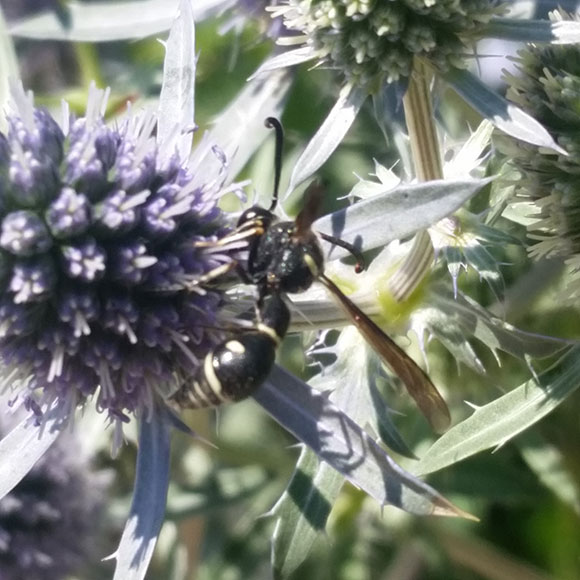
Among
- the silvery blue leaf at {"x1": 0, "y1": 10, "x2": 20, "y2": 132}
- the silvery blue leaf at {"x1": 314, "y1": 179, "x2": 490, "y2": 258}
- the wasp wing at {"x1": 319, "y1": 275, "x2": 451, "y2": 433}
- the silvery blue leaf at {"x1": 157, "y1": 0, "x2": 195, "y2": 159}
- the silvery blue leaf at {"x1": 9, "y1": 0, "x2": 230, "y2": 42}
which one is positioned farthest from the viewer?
the silvery blue leaf at {"x1": 9, "y1": 0, "x2": 230, "y2": 42}

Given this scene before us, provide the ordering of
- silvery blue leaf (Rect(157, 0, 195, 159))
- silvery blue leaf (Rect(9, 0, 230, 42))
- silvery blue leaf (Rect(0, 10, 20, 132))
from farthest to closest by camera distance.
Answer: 1. silvery blue leaf (Rect(9, 0, 230, 42))
2. silvery blue leaf (Rect(0, 10, 20, 132))
3. silvery blue leaf (Rect(157, 0, 195, 159))

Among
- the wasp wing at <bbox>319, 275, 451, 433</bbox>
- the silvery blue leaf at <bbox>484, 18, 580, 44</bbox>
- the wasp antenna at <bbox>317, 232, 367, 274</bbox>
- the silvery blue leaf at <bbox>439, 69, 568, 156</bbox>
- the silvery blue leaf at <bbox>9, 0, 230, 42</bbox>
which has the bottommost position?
the wasp wing at <bbox>319, 275, 451, 433</bbox>

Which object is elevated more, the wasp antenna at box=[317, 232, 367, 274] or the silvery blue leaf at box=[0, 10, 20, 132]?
the silvery blue leaf at box=[0, 10, 20, 132]

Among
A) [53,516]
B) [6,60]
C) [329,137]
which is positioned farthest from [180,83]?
[53,516]

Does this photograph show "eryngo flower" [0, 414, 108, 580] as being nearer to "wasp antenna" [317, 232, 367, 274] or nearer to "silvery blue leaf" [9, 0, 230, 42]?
"silvery blue leaf" [9, 0, 230, 42]

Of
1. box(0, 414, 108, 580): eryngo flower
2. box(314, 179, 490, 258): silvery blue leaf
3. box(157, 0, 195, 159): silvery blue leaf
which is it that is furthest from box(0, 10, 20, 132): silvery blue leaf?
box(314, 179, 490, 258): silvery blue leaf

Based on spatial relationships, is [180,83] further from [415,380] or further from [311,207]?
[415,380]

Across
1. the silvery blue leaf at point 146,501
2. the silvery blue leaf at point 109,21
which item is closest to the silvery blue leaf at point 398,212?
the silvery blue leaf at point 146,501
